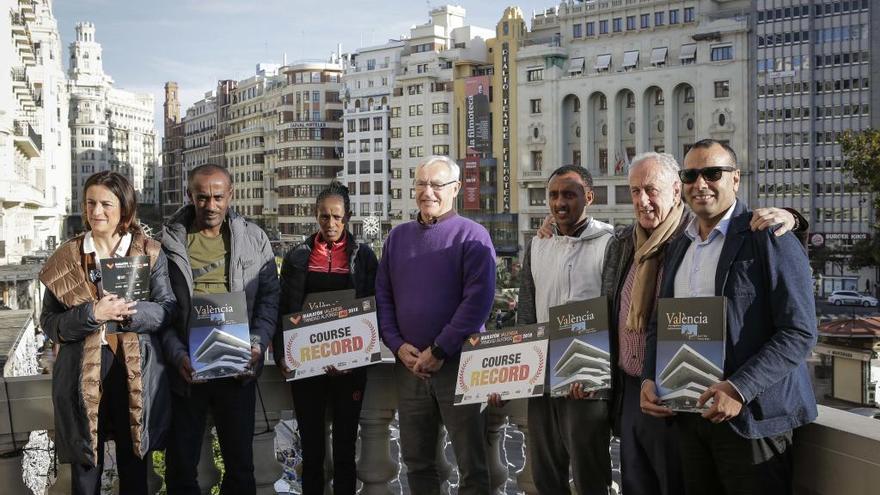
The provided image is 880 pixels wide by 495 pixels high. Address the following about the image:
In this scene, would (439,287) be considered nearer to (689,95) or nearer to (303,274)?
(303,274)

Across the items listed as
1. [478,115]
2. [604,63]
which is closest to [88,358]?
[604,63]

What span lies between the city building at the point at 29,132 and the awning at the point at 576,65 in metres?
38.8

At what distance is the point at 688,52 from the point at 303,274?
7436 centimetres

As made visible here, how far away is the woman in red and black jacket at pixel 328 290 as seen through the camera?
19.5ft

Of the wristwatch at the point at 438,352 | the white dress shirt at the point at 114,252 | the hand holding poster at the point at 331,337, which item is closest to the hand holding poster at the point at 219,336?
the hand holding poster at the point at 331,337

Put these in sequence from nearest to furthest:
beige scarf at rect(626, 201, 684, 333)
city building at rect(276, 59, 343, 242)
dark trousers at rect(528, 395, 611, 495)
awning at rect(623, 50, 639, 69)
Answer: beige scarf at rect(626, 201, 684, 333), dark trousers at rect(528, 395, 611, 495), awning at rect(623, 50, 639, 69), city building at rect(276, 59, 343, 242)

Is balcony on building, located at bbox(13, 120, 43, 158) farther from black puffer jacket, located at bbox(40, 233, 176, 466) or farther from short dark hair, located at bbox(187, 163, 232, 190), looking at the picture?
black puffer jacket, located at bbox(40, 233, 176, 466)

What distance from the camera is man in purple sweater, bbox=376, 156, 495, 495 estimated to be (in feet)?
18.3

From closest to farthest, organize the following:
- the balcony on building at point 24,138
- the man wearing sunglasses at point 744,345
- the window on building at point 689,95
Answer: the man wearing sunglasses at point 744,345 < the balcony on building at point 24,138 < the window on building at point 689,95

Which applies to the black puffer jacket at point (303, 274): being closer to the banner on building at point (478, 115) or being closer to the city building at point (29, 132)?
the city building at point (29, 132)

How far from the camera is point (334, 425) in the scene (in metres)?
5.97

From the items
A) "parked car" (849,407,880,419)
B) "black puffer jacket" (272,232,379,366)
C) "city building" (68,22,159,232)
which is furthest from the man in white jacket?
"city building" (68,22,159,232)

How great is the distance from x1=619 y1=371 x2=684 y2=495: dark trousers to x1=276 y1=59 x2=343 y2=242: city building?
10081 cm

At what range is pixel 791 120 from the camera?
7275 cm
